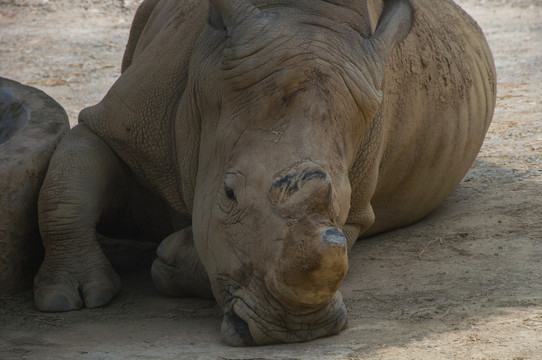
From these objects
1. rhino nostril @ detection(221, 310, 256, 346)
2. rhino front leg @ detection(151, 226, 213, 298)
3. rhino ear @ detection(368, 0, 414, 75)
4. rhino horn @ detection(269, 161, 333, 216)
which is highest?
rhino ear @ detection(368, 0, 414, 75)

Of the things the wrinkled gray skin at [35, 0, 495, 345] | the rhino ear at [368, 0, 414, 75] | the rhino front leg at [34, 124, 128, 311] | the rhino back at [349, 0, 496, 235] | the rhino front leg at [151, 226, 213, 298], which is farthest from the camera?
the rhino back at [349, 0, 496, 235]

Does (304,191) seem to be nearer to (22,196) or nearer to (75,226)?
(75,226)

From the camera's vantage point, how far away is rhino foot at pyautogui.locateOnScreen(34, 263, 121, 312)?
14.9 ft

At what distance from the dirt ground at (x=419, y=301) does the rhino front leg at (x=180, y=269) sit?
0.07 m

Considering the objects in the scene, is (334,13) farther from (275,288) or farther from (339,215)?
(275,288)

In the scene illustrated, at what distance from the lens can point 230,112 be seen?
12.7 ft

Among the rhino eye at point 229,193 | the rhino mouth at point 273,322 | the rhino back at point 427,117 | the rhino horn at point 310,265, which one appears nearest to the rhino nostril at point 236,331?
the rhino mouth at point 273,322

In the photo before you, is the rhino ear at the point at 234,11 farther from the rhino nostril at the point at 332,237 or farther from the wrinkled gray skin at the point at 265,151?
the rhino nostril at the point at 332,237

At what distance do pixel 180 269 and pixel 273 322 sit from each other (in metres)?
1.04

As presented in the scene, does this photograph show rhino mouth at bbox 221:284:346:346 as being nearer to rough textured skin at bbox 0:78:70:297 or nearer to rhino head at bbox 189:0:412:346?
rhino head at bbox 189:0:412:346

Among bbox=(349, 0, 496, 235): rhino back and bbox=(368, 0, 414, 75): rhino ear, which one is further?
bbox=(349, 0, 496, 235): rhino back

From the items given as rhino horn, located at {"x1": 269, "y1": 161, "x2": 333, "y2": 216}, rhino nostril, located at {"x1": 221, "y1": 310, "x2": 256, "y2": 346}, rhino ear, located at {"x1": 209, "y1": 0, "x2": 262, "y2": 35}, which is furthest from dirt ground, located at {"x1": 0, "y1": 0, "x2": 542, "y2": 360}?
rhino ear, located at {"x1": 209, "y1": 0, "x2": 262, "y2": 35}

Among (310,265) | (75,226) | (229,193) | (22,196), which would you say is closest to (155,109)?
(75,226)

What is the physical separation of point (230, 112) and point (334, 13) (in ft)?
2.12
